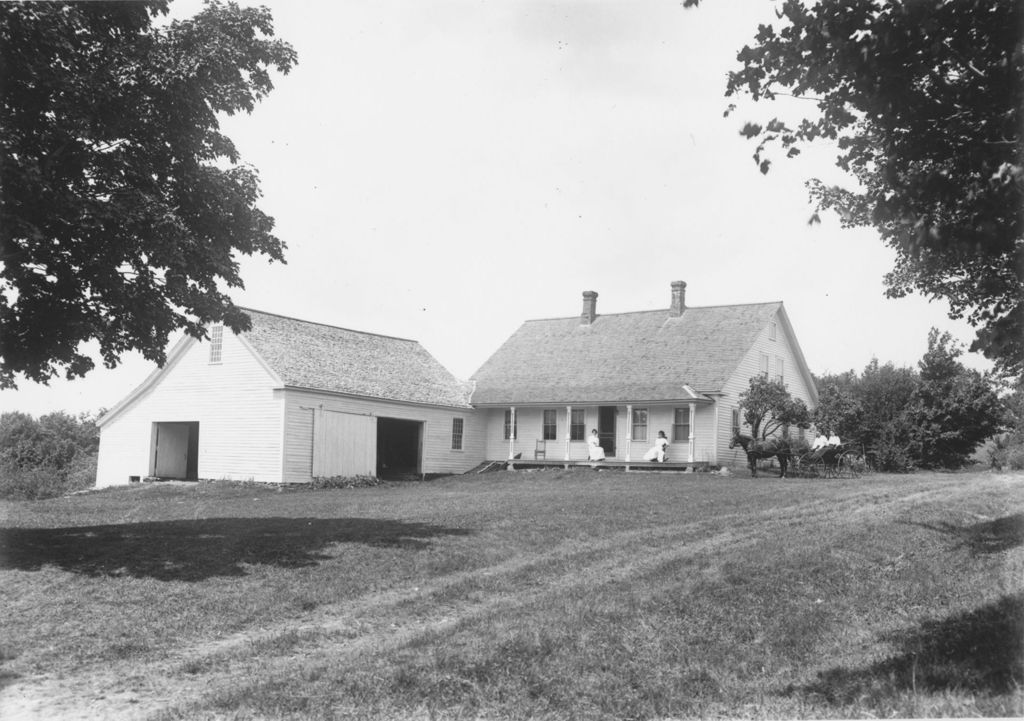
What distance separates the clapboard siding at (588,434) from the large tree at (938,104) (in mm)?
27933

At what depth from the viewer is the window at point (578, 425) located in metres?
37.2

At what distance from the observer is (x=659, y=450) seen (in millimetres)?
34031

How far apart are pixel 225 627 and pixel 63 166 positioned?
7195 mm

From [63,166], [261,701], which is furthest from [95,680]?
[63,166]

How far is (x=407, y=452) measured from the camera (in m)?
38.7

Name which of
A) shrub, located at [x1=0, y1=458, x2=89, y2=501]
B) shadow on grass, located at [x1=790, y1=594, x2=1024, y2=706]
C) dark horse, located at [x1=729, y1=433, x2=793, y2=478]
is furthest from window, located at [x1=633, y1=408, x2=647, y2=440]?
shadow on grass, located at [x1=790, y1=594, x2=1024, y2=706]

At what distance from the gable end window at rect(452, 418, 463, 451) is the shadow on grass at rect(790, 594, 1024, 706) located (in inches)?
1200

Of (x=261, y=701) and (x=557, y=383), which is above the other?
(x=557, y=383)

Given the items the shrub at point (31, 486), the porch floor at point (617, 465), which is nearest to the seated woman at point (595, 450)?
the porch floor at point (617, 465)

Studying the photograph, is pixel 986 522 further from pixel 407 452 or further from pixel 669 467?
pixel 407 452

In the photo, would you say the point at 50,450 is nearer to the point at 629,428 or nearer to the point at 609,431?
the point at 609,431

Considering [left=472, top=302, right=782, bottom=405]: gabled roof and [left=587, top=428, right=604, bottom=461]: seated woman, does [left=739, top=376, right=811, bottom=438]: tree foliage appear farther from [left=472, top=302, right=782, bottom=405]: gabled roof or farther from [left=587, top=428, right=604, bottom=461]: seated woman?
[left=587, top=428, right=604, bottom=461]: seated woman

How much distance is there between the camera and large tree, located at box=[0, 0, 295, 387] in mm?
11000

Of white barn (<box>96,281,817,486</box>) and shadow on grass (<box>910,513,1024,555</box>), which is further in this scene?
white barn (<box>96,281,817,486</box>)
